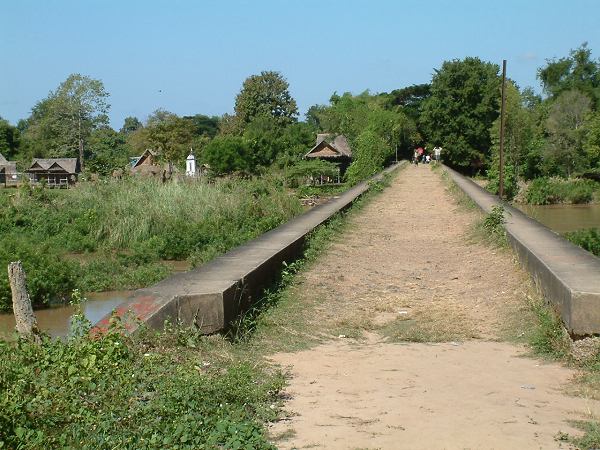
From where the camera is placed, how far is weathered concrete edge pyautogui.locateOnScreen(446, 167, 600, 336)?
5477 millimetres

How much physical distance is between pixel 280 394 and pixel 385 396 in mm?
624

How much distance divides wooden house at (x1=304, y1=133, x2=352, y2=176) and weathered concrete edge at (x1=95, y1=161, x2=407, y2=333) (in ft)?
154

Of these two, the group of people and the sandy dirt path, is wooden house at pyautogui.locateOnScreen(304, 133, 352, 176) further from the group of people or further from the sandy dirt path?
the sandy dirt path

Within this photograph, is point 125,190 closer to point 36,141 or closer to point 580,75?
point 580,75

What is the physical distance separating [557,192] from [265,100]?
36708mm

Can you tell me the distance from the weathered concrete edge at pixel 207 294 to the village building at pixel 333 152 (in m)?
46.8

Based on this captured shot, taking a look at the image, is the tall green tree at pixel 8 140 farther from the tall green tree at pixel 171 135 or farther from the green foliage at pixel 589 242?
the green foliage at pixel 589 242

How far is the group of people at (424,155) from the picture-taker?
2171 inches

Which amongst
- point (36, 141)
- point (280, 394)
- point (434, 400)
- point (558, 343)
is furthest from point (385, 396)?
point (36, 141)

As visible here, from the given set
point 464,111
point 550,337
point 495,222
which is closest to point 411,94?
point 464,111

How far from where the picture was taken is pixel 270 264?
8.23 metres

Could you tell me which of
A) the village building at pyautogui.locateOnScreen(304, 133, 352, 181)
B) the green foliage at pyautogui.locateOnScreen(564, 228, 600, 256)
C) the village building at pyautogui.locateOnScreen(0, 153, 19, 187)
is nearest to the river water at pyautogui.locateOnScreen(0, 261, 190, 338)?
the green foliage at pyautogui.locateOnScreen(564, 228, 600, 256)

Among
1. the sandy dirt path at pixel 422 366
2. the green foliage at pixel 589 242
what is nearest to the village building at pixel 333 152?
the green foliage at pixel 589 242

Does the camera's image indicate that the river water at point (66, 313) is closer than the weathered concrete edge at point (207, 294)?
No
